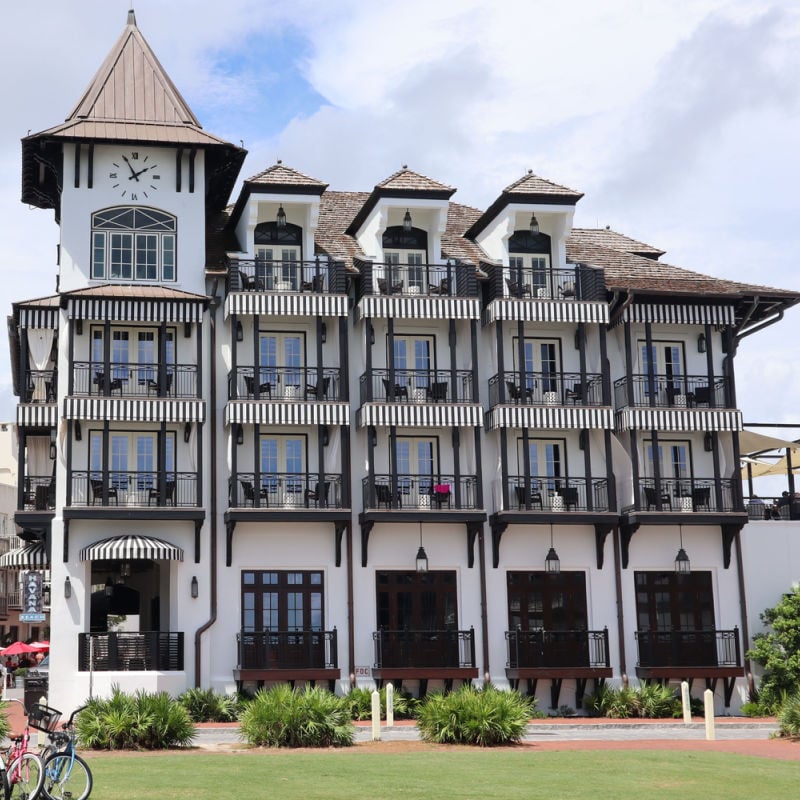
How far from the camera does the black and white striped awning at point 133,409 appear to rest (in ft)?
120

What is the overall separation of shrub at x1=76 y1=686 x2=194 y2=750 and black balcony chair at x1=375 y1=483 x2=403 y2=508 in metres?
12.1

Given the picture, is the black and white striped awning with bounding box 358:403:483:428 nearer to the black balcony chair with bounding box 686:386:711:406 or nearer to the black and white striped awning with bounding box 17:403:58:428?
the black balcony chair with bounding box 686:386:711:406

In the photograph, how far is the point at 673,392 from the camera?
134 ft

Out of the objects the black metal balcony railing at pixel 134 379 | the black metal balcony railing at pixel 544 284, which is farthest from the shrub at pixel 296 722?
the black metal balcony railing at pixel 544 284

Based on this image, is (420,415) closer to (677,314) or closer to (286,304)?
(286,304)

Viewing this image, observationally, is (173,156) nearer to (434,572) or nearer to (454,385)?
(454,385)

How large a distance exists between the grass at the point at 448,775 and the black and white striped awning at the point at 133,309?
587 inches

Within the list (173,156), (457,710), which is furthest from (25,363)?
(457,710)

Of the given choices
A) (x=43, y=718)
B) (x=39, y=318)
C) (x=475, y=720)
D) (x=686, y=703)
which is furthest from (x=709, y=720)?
(x=39, y=318)

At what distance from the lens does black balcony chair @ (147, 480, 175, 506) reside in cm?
3684

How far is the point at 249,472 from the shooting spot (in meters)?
38.1

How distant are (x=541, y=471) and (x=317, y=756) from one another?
56.1 ft

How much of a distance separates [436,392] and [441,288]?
10.3ft

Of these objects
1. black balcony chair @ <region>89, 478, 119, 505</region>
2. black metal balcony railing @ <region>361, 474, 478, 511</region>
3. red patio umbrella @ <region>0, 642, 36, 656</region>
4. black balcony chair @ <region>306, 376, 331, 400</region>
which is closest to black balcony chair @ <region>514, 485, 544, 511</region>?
black metal balcony railing @ <region>361, 474, 478, 511</region>
